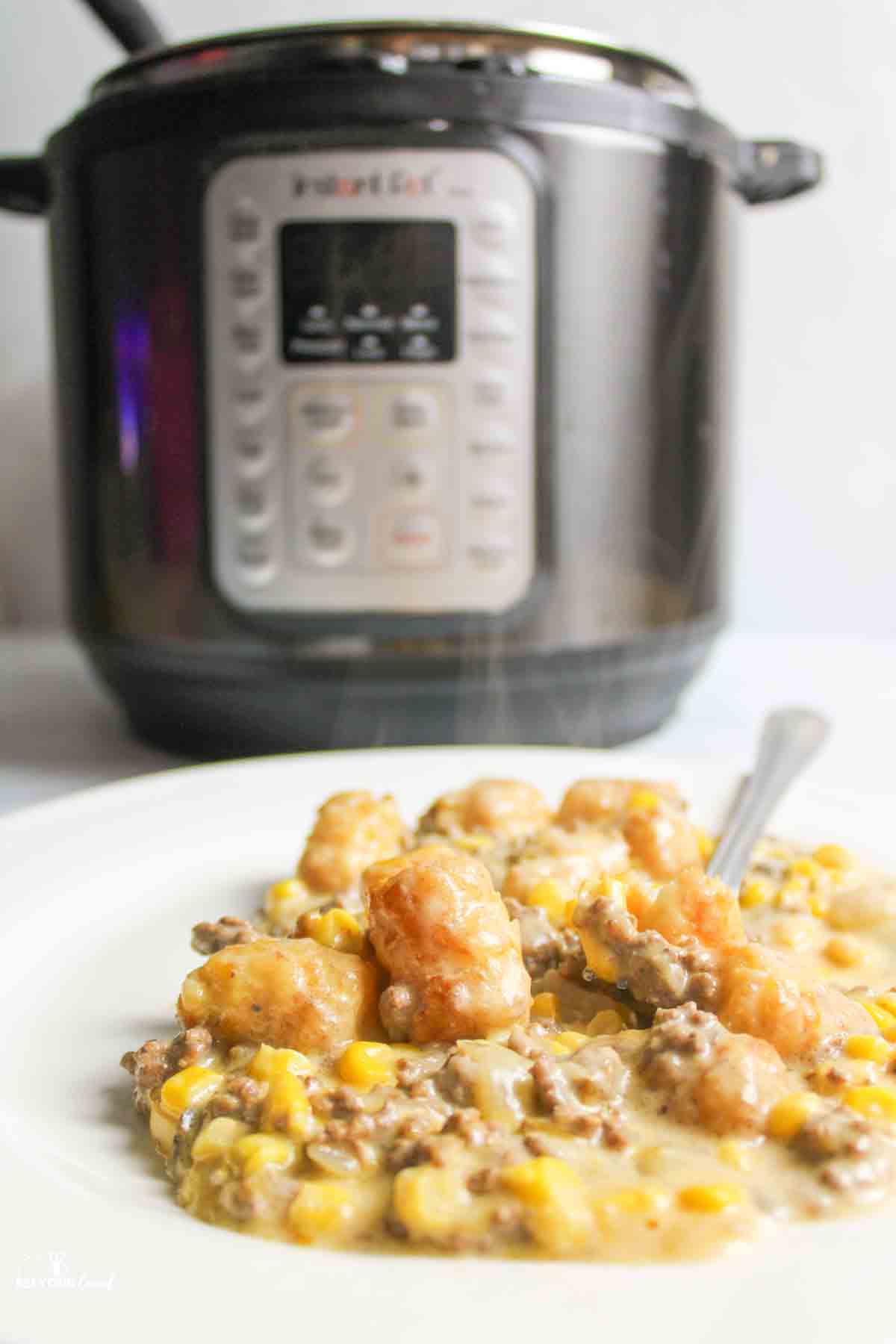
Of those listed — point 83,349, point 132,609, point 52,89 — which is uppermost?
point 52,89

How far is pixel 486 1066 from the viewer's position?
0.59 m

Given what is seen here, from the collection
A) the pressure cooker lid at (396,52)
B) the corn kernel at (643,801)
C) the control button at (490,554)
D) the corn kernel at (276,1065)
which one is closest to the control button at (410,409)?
the control button at (490,554)

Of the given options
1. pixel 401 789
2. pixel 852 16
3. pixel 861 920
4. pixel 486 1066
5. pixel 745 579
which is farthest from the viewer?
pixel 745 579

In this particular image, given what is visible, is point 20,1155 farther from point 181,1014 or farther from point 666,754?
point 666,754

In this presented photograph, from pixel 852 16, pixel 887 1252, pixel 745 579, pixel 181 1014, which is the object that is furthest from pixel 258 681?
pixel 852 16

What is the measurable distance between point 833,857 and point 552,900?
203 mm

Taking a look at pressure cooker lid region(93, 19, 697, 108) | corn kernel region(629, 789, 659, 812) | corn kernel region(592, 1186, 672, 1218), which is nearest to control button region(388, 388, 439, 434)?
pressure cooker lid region(93, 19, 697, 108)

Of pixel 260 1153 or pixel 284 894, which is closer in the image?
pixel 260 1153

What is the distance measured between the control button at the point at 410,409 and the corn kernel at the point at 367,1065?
0.53 m

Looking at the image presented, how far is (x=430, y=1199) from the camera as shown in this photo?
A: 0.51 m

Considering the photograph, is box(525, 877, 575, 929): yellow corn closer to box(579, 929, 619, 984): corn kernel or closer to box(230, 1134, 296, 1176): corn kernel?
box(579, 929, 619, 984): corn kernel

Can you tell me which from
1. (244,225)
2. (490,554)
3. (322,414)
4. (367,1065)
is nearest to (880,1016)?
(367,1065)

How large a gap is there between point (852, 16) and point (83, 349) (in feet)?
3.41

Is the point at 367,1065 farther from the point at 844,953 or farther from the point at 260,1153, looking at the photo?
the point at 844,953
